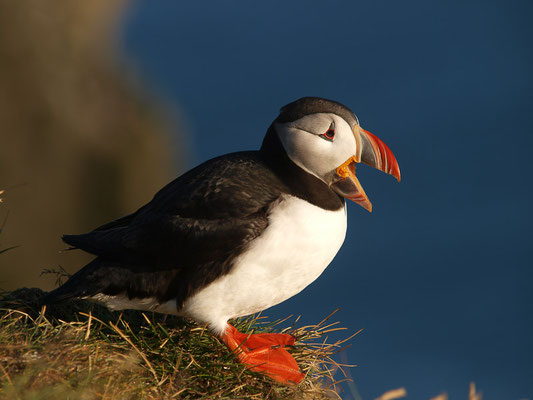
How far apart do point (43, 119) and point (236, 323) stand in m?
7.82

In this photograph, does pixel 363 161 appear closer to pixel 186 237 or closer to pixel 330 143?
pixel 330 143

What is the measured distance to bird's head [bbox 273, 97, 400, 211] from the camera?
4141 mm

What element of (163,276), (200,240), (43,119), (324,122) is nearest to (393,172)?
(324,122)

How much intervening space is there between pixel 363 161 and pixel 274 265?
921 mm

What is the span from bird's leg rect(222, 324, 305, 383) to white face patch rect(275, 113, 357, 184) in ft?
3.77

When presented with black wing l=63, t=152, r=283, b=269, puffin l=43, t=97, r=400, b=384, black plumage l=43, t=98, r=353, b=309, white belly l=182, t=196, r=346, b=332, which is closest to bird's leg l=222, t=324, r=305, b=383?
puffin l=43, t=97, r=400, b=384

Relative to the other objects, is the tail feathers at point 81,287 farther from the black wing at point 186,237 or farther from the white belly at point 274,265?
the white belly at point 274,265

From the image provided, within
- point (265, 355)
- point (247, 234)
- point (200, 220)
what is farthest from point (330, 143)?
point (265, 355)

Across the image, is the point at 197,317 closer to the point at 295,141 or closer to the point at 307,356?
the point at 307,356

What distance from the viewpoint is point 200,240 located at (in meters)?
3.91

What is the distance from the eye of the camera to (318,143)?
Result: 4.13 m

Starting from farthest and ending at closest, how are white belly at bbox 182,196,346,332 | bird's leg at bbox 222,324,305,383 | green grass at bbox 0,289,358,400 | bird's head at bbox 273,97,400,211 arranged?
bird's head at bbox 273,97,400,211
bird's leg at bbox 222,324,305,383
white belly at bbox 182,196,346,332
green grass at bbox 0,289,358,400

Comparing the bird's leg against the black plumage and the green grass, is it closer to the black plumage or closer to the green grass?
the green grass

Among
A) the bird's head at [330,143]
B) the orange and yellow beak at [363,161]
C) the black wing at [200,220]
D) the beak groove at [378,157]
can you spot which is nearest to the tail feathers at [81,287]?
the black wing at [200,220]
